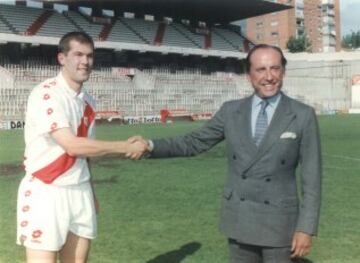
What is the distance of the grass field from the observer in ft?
19.7

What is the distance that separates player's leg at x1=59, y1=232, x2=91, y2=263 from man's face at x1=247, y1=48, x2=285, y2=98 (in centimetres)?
142

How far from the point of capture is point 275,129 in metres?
2.91

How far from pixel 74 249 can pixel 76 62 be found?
3.70 ft

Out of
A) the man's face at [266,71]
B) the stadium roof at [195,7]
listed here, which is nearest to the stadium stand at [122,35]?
the stadium roof at [195,7]

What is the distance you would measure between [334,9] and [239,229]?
13112 centimetres

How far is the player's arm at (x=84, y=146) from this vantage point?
3188mm

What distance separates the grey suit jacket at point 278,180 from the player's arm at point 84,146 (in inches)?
27.7

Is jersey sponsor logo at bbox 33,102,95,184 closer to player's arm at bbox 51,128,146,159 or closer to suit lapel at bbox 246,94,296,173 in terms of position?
player's arm at bbox 51,128,146,159

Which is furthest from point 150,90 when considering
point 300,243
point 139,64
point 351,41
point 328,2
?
point 351,41

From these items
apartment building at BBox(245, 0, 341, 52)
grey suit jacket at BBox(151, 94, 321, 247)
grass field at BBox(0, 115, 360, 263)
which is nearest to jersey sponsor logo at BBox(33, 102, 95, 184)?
grey suit jacket at BBox(151, 94, 321, 247)

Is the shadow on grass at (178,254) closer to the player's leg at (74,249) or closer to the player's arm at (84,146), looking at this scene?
the player's leg at (74,249)

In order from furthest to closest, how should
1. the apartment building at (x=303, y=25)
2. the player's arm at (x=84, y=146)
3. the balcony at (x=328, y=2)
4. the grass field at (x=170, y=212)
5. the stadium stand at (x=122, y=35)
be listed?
the balcony at (x=328, y=2) < the apartment building at (x=303, y=25) < the stadium stand at (x=122, y=35) < the grass field at (x=170, y=212) < the player's arm at (x=84, y=146)

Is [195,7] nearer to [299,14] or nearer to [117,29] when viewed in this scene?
[117,29]

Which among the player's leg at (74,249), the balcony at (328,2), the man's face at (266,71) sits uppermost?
the balcony at (328,2)
